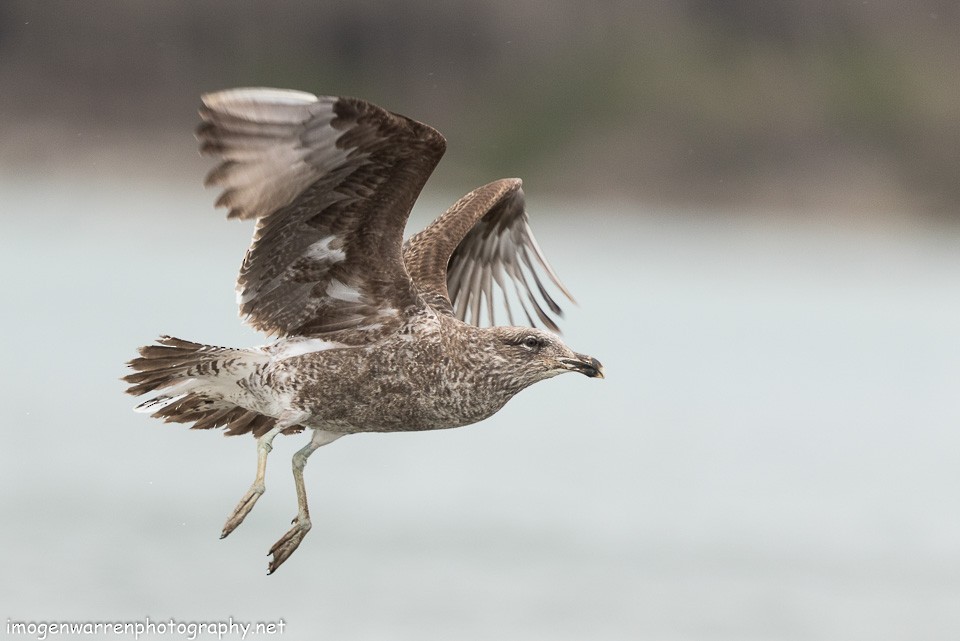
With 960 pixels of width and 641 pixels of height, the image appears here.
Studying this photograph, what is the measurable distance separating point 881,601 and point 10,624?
34.7 feet

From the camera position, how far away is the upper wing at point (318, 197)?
1021cm

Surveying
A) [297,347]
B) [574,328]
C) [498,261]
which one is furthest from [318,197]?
[574,328]

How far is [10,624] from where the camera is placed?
58.3 ft

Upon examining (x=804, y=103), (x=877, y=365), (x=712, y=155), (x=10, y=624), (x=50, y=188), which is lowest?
(x=10, y=624)

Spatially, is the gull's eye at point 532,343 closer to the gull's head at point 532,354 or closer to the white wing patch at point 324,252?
the gull's head at point 532,354

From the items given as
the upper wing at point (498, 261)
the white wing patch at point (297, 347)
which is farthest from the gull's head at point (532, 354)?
the upper wing at point (498, 261)

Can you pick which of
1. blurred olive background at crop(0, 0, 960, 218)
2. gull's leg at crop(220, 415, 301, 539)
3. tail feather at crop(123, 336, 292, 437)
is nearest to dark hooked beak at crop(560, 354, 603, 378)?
gull's leg at crop(220, 415, 301, 539)

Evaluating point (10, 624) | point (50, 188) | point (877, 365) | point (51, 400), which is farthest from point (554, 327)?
point (50, 188)

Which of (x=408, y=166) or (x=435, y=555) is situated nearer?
(x=408, y=166)

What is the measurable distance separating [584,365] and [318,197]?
73.4 inches

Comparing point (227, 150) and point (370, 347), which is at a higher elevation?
point (227, 150)

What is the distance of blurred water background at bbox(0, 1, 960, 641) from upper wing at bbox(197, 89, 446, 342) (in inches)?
306

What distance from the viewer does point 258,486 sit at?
10.8 m

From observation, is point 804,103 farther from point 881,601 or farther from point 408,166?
point 408,166
